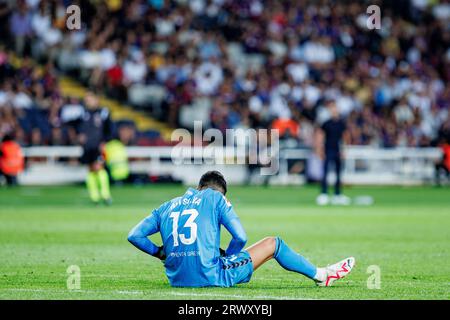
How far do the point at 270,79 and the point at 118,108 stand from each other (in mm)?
5008

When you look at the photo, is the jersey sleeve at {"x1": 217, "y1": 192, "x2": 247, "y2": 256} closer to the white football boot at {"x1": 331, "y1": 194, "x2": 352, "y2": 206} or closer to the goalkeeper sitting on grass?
the goalkeeper sitting on grass

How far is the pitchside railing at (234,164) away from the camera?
109 ft

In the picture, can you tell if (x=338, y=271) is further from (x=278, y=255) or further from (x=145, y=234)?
(x=145, y=234)

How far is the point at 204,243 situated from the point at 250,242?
20.7 feet

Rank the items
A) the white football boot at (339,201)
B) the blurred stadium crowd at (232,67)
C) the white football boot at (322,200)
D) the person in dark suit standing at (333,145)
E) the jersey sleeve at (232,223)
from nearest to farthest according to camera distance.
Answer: the jersey sleeve at (232,223) → the person in dark suit standing at (333,145) → the white football boot at (322,200) → the white football boot at (339,201) → the blurred stadium crowd at (232,67)

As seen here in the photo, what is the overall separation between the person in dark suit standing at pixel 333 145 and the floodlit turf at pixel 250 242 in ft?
2.22

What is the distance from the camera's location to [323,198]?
87.4ft

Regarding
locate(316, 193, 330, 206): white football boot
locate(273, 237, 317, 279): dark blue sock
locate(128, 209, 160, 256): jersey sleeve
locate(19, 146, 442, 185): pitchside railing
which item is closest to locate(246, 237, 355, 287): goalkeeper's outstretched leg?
locate(273, 237, 317, 279): dark blue sock

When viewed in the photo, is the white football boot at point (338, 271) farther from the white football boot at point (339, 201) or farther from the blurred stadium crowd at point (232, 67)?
the blurred stadium crowd at point (232, 67)

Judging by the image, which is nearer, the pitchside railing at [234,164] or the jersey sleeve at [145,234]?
the jersey sleeve at [145,234]

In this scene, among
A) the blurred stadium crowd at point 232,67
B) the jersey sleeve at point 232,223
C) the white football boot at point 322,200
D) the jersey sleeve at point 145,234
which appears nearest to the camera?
the jersey sleeve at point 232,223

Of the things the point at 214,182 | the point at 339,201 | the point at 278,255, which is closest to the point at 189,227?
the point at 214,182

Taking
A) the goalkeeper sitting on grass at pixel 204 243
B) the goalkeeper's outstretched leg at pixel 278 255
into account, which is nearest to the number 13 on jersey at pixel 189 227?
the goalkeeper sitting on grass at pixel 204 243
